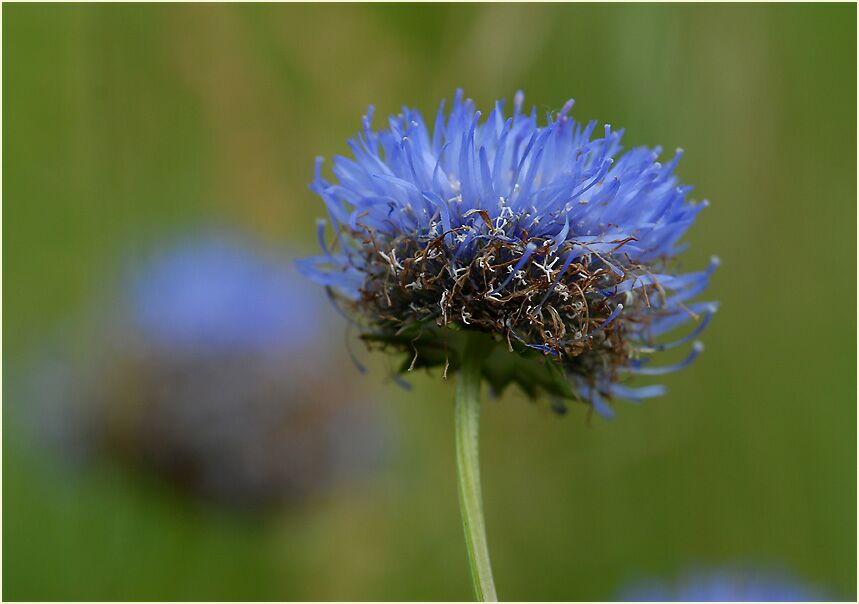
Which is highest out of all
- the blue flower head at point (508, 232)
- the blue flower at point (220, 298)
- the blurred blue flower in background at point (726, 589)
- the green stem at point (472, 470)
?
the blue flower at point (220, 298)

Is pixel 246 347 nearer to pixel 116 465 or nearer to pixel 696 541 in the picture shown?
pixel 116 465

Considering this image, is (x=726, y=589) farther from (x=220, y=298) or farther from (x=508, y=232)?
(x=220, y=298)

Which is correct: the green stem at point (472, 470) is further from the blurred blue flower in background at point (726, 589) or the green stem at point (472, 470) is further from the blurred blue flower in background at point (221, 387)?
the blurred blue flower in background at point (221, 387)

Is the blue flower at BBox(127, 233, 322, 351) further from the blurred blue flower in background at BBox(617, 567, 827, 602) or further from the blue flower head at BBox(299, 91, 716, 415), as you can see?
the blue flower head at BBox(299, 91, 716, 415)

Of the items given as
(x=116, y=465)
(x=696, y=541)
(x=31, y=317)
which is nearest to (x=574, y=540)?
(x=696, y=541)

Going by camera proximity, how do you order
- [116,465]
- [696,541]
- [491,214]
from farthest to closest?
[696,541] → [116,465] → [491,214]

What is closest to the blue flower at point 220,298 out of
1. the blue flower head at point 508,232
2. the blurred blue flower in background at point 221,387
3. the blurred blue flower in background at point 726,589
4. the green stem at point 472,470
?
the blurred blue flower in background at point 221,387
